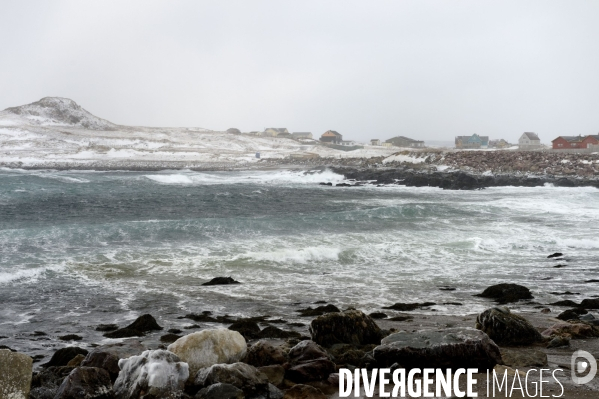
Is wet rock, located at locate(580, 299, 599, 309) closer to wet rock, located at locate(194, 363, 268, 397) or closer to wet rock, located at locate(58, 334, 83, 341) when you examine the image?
wet rock, located at locate(194, 363, 268, 397)

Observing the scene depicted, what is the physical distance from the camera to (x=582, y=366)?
6328 millimetres

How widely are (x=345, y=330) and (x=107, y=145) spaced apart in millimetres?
86577

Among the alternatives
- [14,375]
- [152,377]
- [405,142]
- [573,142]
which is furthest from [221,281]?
[405,142]

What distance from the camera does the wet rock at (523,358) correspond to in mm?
6395

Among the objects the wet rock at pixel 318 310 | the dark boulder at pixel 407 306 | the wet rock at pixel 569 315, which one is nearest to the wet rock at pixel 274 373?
the wet rock at pixel 318 310

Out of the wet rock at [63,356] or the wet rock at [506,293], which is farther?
the wet rock at [506,293]

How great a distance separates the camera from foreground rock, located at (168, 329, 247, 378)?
6.41 metres

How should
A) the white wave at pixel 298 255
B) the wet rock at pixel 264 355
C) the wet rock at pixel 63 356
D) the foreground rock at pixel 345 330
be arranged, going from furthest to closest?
1. the white wave at pixel 298 255
2. the foreground rock at pixel 345 330
3. the wet rock at pixel 63 356
4. the wet rock at pixel 264 355

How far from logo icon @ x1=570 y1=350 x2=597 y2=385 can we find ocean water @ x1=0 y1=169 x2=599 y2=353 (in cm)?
365

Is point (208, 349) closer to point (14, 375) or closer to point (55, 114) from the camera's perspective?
point (14, 375)

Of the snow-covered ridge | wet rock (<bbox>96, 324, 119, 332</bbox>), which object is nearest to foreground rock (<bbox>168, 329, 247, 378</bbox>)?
wet rock (<bbox>96, 324, 119, 332</bbox>)

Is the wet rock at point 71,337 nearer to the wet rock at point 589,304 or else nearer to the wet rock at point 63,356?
the wet rock at point 63,356

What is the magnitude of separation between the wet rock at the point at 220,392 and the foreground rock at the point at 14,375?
5.61ft

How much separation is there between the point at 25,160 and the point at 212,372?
7249 centimetres
